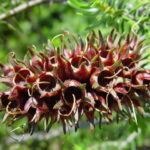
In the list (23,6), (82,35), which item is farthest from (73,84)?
(23,6)

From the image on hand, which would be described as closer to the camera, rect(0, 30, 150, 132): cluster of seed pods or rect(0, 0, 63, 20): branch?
rect(0, 30, 150, 132): cluster of seed pods

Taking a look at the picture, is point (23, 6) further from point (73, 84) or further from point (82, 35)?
point (73, 84)

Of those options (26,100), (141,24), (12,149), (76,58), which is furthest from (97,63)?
(12,149)

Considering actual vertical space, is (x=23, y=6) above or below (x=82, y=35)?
above

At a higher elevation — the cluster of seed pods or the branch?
the branch

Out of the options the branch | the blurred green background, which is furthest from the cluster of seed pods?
the branch

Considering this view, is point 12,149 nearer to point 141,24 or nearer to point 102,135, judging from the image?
point 102,135

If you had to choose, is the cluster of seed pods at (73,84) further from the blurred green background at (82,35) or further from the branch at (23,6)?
the branch at (23,6)

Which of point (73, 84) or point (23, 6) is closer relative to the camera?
point (73, 84)

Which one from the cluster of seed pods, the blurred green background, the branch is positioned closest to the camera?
the cluster of seed pods

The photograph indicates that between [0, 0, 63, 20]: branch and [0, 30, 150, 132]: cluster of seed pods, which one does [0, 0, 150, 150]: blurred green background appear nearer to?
[0, 0, 63, 20]: branch
